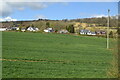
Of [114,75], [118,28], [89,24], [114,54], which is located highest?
[89,24]

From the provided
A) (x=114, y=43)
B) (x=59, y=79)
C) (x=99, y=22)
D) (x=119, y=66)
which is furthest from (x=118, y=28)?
(x=99, y=22)

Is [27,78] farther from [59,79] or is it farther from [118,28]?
[118,28]

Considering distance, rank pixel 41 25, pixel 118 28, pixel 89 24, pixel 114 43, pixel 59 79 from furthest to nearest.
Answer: pixel 89 24 < pixel 41 25 < pixel 59 79 < pixel 114 43 < pixel 118 28

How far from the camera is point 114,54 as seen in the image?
5.87m

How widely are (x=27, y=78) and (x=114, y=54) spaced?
5876 mm

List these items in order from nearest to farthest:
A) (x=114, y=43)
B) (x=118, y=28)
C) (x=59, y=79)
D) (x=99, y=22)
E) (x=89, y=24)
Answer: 1. (x=118, y=28)
2. (x=114, y=43)
3. (x=59, y=79)
4. (x=99, y=22)
5. (x=89, y=24)

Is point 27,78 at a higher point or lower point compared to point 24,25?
lower

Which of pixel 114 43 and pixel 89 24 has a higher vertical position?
pixel 89 24

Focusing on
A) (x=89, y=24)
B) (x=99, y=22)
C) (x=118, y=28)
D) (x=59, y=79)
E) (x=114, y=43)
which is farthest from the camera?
(x=89, y=24)

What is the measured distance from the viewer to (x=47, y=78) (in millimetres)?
10812

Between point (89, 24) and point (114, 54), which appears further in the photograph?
point (89, 24)

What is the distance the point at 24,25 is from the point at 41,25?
9125 millimetres

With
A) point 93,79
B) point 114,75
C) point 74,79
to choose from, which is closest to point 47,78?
point 74,79

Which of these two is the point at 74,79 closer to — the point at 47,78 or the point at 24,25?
the point at 47,78
